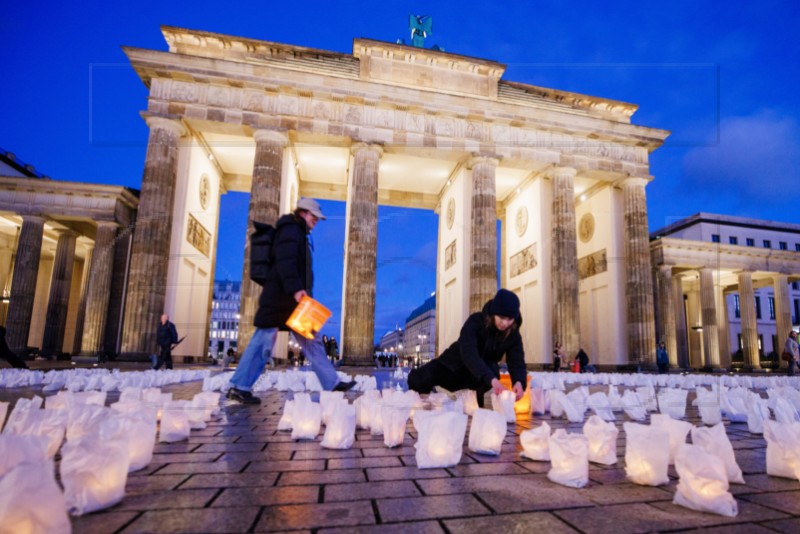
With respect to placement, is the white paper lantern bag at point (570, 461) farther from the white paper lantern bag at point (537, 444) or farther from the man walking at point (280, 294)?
the man walking at point (280, 294)

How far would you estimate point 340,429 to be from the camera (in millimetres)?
3072

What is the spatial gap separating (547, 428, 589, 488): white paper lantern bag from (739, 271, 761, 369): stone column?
125 feet

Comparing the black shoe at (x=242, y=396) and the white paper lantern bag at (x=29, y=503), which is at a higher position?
the white paper lantern bag at (x=29, y=503)

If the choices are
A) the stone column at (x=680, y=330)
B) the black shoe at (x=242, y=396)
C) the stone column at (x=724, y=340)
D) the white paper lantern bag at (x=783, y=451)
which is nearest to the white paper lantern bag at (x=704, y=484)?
the white paper lantern bag at (x=783, y=451)

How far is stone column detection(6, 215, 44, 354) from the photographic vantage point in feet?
74.8

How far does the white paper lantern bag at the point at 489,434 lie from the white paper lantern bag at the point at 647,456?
0.82m

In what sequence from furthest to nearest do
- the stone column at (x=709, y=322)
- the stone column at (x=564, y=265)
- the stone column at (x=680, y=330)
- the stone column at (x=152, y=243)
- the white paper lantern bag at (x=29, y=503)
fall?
the stone column at (x=680, y=330) < the stone column at (x=709, y=322) < the stone column at (x=564, y=265) < the stone column at (x=152, y=243) < the white paper lantern bag at (x=29, y=503)

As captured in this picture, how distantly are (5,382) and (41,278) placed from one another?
119 feet

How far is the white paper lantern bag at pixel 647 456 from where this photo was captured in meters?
2.27

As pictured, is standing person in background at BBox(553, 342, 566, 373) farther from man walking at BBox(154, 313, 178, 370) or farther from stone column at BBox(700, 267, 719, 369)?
stone column at BBox(700, 267, 719, 369)

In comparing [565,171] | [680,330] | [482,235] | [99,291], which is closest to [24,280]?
[99,291]

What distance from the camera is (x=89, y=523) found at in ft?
5.26

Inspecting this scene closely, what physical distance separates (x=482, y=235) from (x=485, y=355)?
1689 cm

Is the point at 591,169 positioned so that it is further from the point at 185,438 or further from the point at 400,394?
the point at 185,438
